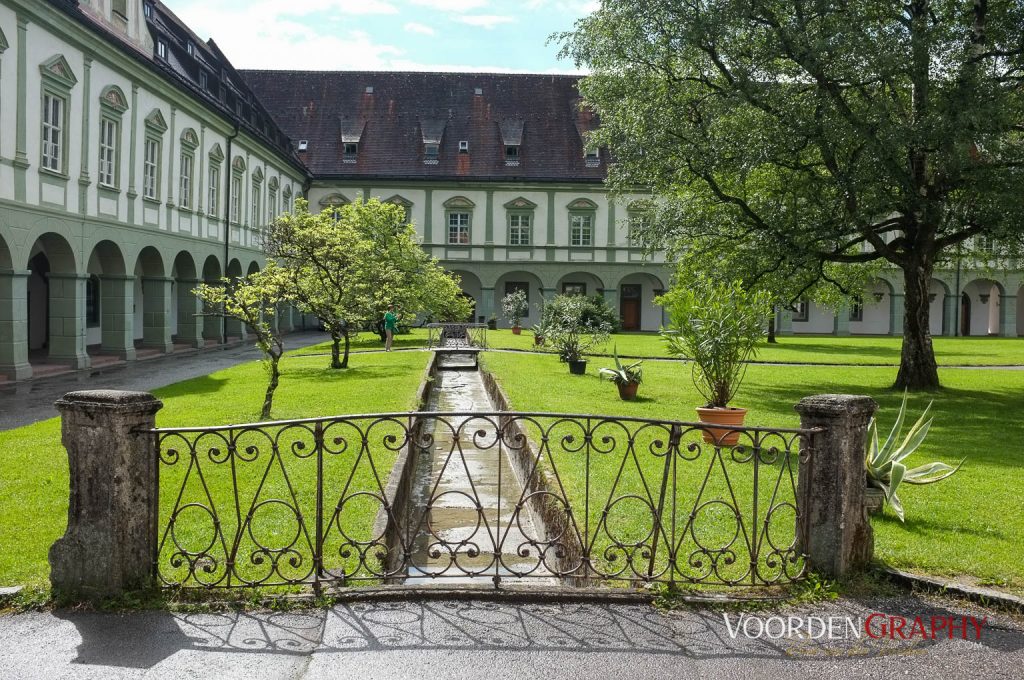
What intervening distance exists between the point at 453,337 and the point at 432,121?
18655 mm

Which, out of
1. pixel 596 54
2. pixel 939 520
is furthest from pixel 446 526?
pixel 596 54

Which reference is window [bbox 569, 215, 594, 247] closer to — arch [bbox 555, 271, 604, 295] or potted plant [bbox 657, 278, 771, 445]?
arch [bbox 555, 271, 604, 295]

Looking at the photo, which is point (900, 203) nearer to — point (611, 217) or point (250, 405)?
point (250, 405)

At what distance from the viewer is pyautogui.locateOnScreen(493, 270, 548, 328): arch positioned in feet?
155

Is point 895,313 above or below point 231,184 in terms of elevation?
below

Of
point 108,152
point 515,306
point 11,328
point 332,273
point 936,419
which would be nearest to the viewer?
point 936,419

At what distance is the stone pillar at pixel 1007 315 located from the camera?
157 feet

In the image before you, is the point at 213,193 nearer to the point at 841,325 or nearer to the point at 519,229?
the point at 519,229

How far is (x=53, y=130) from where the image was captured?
59.8 ft

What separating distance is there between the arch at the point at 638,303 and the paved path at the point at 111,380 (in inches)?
1006

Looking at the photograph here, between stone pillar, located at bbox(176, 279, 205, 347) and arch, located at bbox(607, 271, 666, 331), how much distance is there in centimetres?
2519

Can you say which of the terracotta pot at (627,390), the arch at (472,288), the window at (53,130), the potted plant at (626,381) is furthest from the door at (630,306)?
the window at (53,130)

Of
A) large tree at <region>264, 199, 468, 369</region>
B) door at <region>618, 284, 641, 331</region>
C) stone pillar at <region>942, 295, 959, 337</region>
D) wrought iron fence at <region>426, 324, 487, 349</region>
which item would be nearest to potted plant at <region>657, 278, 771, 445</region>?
large tree at <region>264, 199, 468, 369</region>

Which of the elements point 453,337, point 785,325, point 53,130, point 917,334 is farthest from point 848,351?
point 53,130
